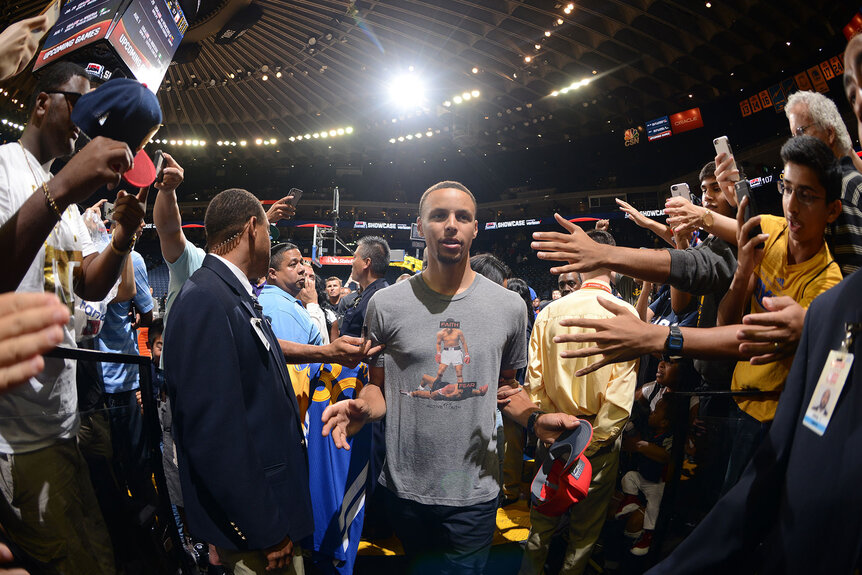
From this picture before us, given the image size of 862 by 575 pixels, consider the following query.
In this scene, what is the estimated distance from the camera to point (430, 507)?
2061mm

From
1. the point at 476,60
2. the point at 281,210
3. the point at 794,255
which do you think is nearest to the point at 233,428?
the point at 281,210

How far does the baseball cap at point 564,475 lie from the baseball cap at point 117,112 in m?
2.00

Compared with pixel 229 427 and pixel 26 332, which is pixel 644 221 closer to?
pixel 229 427

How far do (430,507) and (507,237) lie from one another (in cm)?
2991

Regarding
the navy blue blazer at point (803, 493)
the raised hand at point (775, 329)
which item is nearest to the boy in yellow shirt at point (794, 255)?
the raised hand at point (775, 329)

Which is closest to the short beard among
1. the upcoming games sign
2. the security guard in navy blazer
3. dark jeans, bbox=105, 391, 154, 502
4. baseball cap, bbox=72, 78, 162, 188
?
the security guard in navy blazer

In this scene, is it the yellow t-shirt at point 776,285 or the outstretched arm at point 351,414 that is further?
the yellow t-shirt at point 776,285

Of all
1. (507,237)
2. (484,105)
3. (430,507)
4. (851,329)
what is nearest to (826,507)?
(851,329)

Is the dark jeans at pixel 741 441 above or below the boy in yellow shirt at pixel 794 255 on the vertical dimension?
below

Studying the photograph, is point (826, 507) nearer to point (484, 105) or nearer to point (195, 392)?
point (195, 392)

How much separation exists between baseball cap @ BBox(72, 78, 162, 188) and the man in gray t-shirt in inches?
49.2

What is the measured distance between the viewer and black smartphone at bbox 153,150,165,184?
226 cm

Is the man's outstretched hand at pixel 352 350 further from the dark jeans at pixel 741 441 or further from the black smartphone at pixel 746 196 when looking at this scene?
the black smartphone at pixel 746 196

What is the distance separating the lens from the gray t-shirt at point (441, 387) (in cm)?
209
